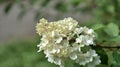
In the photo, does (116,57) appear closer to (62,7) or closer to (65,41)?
(65,41)

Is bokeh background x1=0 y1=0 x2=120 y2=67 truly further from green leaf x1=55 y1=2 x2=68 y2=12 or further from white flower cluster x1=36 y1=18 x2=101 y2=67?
white flower cluster x1=36 y1=18 x2=101 y2=67

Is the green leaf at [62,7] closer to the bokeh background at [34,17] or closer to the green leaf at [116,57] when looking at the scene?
the bokeh background at [34,17]

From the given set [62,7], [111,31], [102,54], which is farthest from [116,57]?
[62,7]

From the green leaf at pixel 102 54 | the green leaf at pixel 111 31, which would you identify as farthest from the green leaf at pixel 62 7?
the green leaf at pixel 102 54

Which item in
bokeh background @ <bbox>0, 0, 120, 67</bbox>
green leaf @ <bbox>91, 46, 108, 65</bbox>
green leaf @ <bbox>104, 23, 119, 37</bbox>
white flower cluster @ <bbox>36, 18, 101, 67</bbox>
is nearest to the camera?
white flower cluster @ <bbox>36, 18, 101, 67</bbox>

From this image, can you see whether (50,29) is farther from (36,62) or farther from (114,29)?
(36,62)

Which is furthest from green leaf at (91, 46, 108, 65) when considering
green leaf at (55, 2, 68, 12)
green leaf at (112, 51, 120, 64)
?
green leaf at (55, 2, 68, 12)
